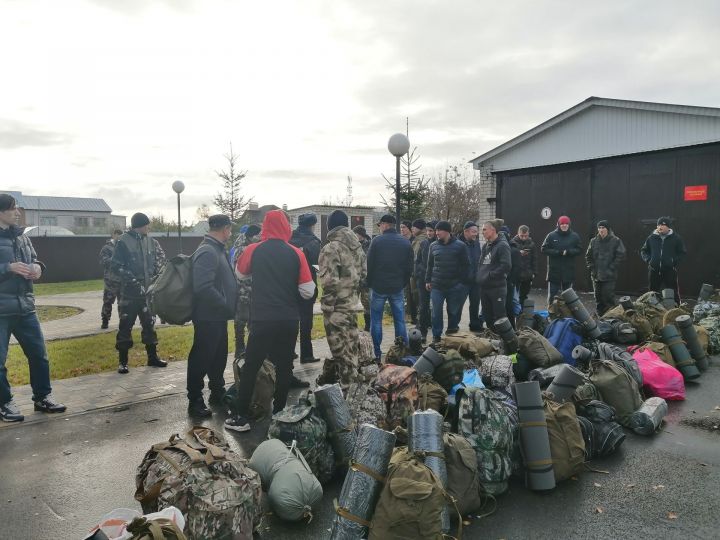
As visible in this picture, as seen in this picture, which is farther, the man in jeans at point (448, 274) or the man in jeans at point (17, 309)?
the man in jeans at point (448, 274)

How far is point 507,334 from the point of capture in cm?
613

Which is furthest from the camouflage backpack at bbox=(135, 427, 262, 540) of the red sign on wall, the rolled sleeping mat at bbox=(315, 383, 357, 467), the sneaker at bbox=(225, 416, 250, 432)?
the red sign on wall

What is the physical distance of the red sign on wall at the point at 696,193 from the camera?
40.8ft

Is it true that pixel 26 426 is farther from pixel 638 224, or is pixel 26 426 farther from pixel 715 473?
pixel 638 224

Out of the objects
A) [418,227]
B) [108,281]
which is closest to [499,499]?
[418,227]

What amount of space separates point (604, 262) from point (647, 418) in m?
5.92

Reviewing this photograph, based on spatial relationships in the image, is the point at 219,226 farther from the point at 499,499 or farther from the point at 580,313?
the point at 580,313

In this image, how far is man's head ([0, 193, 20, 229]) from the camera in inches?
199

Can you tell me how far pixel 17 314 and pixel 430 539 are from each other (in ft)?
15.3

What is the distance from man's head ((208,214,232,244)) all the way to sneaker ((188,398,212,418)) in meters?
1.82

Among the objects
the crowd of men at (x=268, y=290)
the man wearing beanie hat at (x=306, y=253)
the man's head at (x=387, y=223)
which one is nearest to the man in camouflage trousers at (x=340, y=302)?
the crowd of men at (x=268, y=290)

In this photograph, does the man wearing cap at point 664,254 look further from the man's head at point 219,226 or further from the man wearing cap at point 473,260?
the man's head at point 219,226

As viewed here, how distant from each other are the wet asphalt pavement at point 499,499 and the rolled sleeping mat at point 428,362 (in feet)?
4.16

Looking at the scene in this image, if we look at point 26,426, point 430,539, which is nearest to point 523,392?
point 430,539
